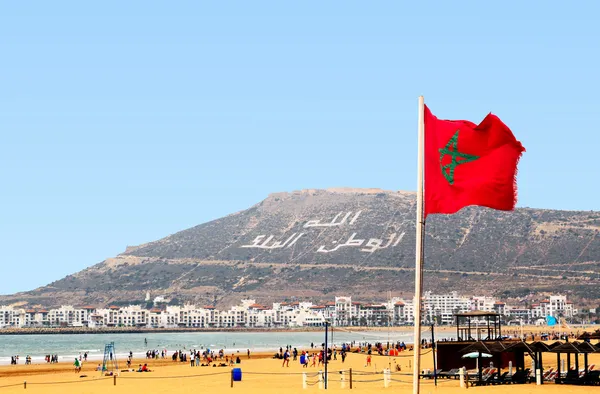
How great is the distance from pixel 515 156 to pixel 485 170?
1.72 feet

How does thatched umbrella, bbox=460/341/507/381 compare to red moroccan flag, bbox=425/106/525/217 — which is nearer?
red moroccan flag, bbox=425/106/525/217

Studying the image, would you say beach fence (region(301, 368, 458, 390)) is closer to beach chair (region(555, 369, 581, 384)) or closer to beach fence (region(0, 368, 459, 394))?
beach fence (region(0, 368, 459, 394))

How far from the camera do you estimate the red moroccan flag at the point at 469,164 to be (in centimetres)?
1370

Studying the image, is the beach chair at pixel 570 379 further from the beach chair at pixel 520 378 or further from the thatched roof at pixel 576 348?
the beach chair at pixel 520 378

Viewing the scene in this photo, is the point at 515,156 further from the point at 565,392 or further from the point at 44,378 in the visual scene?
the point at 44,378

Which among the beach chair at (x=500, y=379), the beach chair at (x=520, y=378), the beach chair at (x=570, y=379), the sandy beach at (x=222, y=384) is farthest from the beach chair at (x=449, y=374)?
the beach chair at (x=570, y=379)

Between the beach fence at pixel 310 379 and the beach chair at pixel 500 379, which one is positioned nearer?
the beach chair at pixel 500 379

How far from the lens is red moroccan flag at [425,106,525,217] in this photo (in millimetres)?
13695

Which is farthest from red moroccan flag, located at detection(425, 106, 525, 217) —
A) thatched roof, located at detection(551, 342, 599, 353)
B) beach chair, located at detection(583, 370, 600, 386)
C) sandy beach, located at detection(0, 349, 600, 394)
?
beach chair, located at detection(583, 370, 600, 386)

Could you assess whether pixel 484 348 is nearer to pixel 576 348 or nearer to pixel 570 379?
pixel 570 379

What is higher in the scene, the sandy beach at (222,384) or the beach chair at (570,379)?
the beach chair at (570,379)

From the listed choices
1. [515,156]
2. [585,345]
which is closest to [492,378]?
[585,345]

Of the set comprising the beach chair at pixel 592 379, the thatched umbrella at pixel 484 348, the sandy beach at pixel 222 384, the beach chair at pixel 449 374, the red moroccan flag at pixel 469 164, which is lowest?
the sandy beach at pixel 222 384

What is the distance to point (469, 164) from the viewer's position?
13.9m
